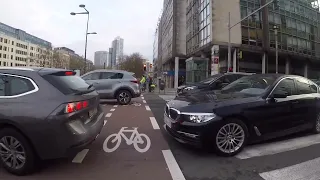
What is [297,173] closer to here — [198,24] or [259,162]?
[259,162]

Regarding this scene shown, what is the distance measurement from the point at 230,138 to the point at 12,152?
353 cm

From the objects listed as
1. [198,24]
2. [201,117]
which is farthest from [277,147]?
[198,24]

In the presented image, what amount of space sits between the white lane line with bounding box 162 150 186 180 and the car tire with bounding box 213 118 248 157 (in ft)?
2.57

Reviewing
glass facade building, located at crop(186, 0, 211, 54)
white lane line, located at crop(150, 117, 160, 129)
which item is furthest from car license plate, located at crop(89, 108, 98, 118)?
glass facade building, located at crop(186, 0, 211, 54)

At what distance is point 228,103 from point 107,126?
12.3 ft

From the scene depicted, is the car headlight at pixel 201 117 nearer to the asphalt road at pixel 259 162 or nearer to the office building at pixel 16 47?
the asphalt road at pixel 259 162

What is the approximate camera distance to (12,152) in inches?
156

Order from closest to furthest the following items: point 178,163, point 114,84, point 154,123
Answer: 1. point 178,163
2. point 154,123
3. point 114,84

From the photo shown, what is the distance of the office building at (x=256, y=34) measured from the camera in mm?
34650

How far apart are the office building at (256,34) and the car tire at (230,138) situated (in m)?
22.1

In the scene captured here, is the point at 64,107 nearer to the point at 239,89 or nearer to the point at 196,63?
the point at 239,89

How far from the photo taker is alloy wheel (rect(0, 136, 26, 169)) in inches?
155

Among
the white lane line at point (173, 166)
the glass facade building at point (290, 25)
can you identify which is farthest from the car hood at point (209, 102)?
the glass facade building at point (290, 25)

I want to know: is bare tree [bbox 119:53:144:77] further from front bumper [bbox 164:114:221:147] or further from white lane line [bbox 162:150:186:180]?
front bumper [bbox 164:114:221:147]
